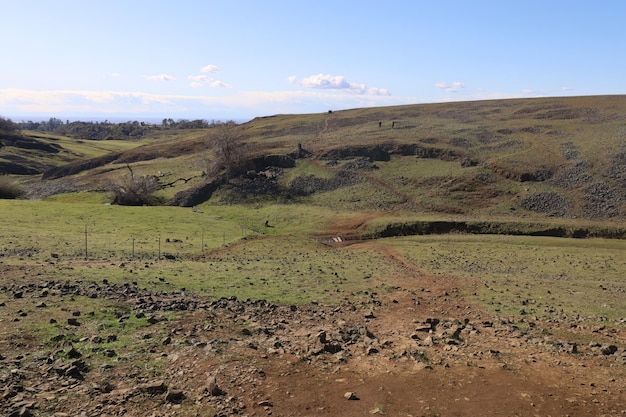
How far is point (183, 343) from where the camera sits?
15344 millimetres

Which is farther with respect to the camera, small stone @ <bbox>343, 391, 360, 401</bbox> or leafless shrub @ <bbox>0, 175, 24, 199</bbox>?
leafless shrub @ <bbox>0, 175, 24, 199</bbox>

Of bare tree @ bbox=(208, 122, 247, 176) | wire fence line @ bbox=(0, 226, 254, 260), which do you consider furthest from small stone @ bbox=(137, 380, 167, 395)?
bare tree @ bbox=(208, 122, 247, 176)

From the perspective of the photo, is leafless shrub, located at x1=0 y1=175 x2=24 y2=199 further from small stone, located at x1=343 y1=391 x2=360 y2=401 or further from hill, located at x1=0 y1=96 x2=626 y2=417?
small stone, located at x1=343 y1=391 x2=360 y2=401

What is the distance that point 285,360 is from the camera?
46.7ft

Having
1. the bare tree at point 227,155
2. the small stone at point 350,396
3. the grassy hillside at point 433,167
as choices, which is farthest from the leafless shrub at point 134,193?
the small stone at point 350,396

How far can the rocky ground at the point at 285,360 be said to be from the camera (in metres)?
Result: 11.7

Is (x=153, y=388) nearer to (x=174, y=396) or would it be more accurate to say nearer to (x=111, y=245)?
(x=174, y=396)

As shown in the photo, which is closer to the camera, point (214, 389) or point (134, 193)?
point (214, 389)

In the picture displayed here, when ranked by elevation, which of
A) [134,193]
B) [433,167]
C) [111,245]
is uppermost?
[433,167]

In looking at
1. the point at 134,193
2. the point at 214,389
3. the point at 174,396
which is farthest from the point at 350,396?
the point at 134,193

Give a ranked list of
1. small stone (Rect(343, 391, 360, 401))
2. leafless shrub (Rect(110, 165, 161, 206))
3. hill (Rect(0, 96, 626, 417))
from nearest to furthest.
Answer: small stone (Rect(343, 391, 360, 401)) → hill (Rect(0, 96, 626, 417)) → leafless shrub (Rect(110, 165, 161, 206))

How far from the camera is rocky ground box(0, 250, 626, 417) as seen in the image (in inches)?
461

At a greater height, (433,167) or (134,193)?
(433,167)

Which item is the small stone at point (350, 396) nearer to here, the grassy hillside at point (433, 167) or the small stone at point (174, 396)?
the small stone at point (174, 396)
